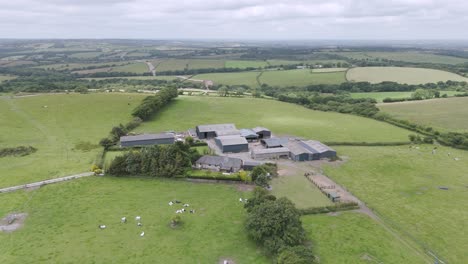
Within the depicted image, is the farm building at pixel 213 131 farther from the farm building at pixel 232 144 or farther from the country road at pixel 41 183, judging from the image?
the country road at pixel 41 183

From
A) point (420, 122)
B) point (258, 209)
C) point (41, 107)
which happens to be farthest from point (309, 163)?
point (41, 107)

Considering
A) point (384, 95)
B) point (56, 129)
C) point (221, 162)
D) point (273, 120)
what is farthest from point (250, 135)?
point (384, 95)

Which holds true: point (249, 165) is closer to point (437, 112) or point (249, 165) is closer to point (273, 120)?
point (273, 120)

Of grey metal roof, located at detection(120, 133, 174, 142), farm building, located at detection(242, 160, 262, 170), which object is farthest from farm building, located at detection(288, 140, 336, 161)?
grey metal roof, located at detection(120, 133, 174, 142)

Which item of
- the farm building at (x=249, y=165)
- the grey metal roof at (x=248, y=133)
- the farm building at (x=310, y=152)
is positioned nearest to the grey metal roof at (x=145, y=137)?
the grey metal roof at (x=248, y=133)

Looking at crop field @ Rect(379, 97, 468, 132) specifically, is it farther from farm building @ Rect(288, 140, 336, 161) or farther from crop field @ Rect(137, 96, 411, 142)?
farm building @ Rect(288, 140, 336, 161)
